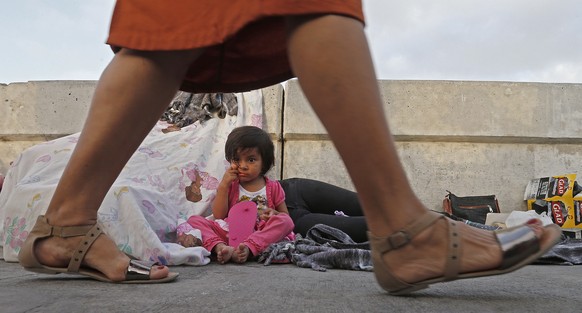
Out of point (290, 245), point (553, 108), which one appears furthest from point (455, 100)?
point (290, 245)

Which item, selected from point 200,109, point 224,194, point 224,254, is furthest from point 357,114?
point 200,109

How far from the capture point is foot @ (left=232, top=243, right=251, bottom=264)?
2.13m

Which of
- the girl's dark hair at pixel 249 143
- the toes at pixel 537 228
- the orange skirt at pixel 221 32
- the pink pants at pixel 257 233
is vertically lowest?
the pink pants at pixel 257 233

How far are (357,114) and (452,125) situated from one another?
2844 millimetres

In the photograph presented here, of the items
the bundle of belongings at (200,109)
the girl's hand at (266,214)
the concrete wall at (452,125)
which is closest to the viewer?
the girl's hand at (266,214)

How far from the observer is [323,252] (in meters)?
1.97

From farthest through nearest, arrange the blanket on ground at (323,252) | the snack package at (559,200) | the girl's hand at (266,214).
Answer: the snack package at (559,200) → the girl's hand at (266,214) → the blanket on ground at (323,252)

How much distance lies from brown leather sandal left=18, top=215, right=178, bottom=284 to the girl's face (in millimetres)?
1274

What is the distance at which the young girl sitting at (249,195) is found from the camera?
→ 7.63 ft

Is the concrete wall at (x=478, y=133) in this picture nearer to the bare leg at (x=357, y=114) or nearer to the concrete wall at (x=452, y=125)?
the concrete wall at (x=452, y=125)

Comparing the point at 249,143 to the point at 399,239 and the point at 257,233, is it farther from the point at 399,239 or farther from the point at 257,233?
the point at 399,239

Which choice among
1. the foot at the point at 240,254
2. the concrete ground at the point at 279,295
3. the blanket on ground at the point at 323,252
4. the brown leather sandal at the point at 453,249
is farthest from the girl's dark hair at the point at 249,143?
the brown leather sandal at the point at 453,249

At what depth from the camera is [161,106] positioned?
1154mm

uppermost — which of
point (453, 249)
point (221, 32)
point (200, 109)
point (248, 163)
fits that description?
point (200, 109)
